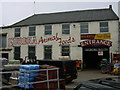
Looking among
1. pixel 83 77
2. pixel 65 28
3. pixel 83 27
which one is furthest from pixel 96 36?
pixel 83 77

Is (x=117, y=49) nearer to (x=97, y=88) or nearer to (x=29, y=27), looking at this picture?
(x=29, y=27)

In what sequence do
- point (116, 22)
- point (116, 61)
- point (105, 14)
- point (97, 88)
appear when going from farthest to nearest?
point (105, 14) < point (116, 22) < point (116, 61) < point (97, 88)

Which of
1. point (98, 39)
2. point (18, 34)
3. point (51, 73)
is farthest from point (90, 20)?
point (51, 73)

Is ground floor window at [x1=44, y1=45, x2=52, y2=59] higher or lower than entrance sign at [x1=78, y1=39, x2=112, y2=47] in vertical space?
lower

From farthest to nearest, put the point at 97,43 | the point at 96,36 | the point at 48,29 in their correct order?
the point at 48,29
the point at 96,36
the point at 97,43

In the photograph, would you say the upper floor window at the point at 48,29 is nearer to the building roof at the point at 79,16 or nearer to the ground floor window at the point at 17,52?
the building roof at the point at 79,16

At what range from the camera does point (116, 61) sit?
749 inches

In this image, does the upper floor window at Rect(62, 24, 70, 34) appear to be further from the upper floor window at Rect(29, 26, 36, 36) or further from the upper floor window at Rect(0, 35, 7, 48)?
the upper floor window at Rect(0, 35, 7, 48)

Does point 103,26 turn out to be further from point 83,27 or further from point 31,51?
point 31,51

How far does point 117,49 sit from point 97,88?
1778 centimetres

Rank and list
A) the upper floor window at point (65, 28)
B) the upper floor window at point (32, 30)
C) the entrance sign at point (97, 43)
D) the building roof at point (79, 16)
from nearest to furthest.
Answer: the entrance sign at point (97, 43)
the building roof at point (79, 16)
the upper floor window at point (65, 28)
the upper floor window at point (32, 30)

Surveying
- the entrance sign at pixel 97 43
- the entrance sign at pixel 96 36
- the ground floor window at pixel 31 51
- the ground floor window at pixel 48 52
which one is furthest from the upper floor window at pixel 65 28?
the ground floor window at pixel 31 51

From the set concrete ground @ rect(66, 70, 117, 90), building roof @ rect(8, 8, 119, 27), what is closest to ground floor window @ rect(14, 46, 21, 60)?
building roof @ rect(8, 8, 119, 27)

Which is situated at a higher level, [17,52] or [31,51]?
[31,51]
